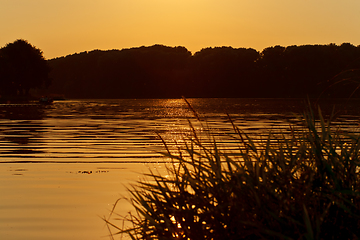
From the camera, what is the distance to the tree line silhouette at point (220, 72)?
152738mm

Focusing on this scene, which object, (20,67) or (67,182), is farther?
(20,67)

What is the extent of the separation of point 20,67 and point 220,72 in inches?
3275

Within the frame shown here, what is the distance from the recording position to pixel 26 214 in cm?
927

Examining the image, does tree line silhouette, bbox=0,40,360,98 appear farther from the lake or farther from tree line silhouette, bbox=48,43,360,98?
the lake

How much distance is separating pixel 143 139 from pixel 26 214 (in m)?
14.2

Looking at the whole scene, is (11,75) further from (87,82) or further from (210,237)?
(210,237)

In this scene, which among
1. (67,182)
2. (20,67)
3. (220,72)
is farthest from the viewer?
(220,72)

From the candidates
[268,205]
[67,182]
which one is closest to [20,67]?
[67,182]

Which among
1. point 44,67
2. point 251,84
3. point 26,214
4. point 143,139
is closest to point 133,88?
point 251,84

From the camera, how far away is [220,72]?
174 metres

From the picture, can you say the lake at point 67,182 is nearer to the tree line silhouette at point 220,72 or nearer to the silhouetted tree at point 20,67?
the silhouetted tree at point 20,67

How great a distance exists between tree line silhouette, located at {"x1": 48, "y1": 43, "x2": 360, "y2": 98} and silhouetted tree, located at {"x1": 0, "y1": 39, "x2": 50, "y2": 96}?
39.1 m

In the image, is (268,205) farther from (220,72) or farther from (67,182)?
(220,72)

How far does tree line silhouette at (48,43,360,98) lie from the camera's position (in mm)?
152738
